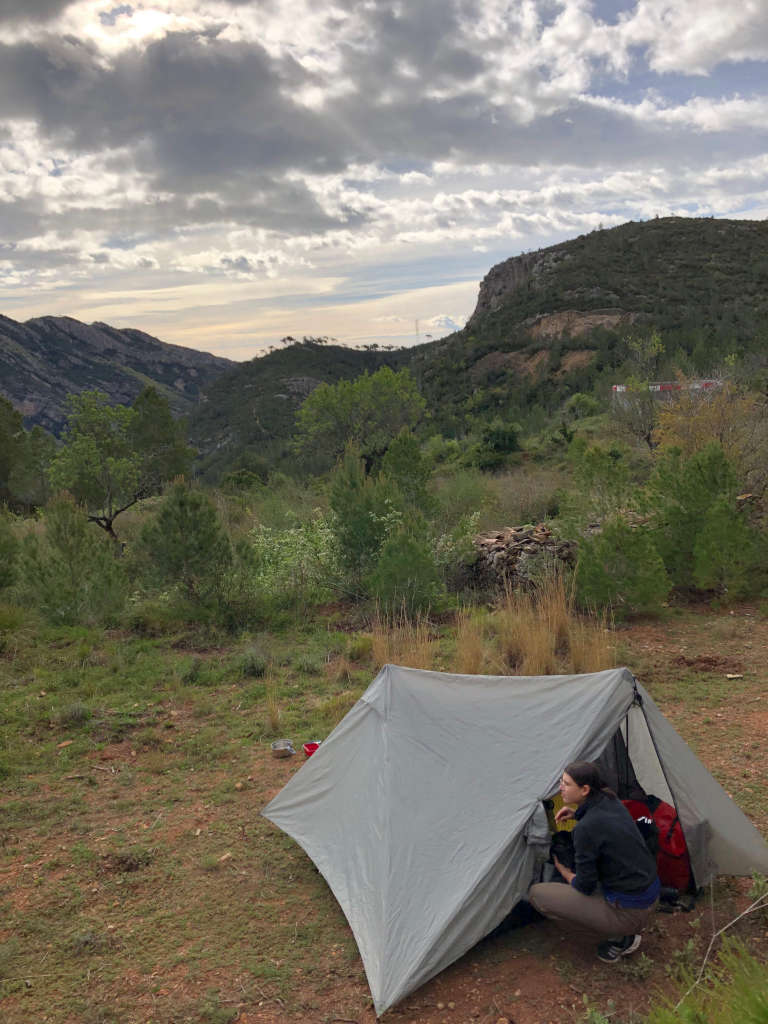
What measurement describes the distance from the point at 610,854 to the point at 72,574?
30.4 ft

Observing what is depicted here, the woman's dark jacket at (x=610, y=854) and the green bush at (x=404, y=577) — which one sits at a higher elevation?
the woman's dark jacket at (x=610, y=854)

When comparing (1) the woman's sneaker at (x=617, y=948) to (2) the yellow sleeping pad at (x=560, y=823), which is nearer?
(1) the woman's sneaker at (x=617, y=948)

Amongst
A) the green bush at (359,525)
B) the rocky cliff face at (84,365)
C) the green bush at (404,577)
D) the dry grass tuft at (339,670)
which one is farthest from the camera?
the rocky cliff face at (84,365)

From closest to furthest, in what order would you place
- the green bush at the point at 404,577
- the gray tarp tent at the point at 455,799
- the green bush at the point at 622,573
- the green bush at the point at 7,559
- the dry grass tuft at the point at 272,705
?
the gray tarp tent at the point at 455,799, the dry grass tuft at the point at 272,705, the green bush at the point at 622,573, the green bush at the point at 404,577, the green bush at the point at 7,559

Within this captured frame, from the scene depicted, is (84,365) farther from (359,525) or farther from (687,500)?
(687,500)

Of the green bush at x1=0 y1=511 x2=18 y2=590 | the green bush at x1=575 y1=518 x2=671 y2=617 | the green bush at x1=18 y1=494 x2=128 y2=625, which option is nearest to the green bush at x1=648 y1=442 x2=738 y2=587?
the green bush at x1=575 y1=518 x2=671 y2=617

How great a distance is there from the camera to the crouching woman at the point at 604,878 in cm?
350

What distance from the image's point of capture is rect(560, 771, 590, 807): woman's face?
357 centimetres

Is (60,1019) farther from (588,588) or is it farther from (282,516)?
(282,516)

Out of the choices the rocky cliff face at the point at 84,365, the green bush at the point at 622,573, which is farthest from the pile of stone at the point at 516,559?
the rocky cliff face at the point at 84,365

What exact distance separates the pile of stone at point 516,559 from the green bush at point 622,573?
828mm

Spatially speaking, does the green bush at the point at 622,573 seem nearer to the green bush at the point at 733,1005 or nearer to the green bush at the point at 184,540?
the green bush at the point at 184,540

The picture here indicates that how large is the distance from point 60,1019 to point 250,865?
58.9 inches

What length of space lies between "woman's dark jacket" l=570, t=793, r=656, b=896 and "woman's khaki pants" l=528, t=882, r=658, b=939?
0.22 feet
